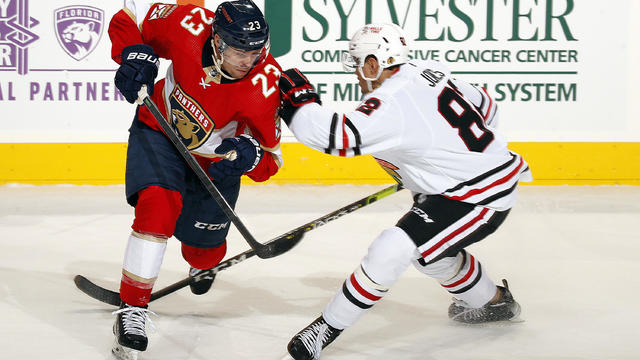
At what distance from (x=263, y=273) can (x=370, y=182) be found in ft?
5.89

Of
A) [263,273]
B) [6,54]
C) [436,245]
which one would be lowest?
[263,273]

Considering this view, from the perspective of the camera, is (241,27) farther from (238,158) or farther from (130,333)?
(130,333)

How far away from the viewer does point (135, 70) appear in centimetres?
231

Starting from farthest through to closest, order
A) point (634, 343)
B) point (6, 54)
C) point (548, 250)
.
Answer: point (6, 54)
point (548, 250)
point (634, 343)

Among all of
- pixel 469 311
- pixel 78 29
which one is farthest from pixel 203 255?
pixel 78 29

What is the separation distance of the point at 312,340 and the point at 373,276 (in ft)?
0.78

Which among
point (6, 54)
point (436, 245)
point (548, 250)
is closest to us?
point (436, 245)

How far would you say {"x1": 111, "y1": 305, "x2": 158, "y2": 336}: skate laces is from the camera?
228 centimetres

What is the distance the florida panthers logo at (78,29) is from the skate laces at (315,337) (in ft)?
9.62

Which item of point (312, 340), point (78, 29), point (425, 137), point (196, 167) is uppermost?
point (78, 29)

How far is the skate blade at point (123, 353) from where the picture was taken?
2270mm

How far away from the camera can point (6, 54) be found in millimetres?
4703

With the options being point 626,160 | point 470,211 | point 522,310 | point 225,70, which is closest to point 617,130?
point 626,160

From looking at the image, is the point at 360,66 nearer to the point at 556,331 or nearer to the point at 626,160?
the point at 556,331
